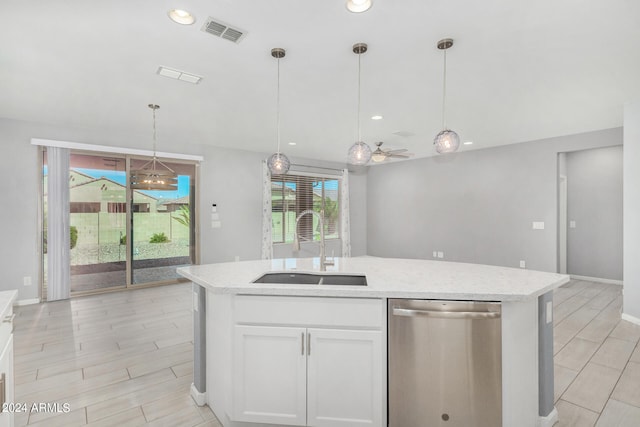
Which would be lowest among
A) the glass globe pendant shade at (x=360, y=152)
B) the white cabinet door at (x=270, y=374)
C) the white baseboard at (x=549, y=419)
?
the white baseboard at (x=549, y=419)

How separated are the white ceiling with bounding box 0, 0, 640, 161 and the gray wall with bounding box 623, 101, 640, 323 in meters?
0.31

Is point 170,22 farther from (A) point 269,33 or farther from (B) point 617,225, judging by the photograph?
(B) point 617,225

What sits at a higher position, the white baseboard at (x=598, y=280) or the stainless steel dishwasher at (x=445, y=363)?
the stainless steel dishwasher at (x=445, y=363)

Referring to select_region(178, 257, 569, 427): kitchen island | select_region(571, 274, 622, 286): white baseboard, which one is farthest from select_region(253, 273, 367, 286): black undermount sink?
select_region(571, 274, 622, 286): white baseboard

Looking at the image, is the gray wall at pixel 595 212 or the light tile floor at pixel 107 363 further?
the gray wall at pixel 595 212

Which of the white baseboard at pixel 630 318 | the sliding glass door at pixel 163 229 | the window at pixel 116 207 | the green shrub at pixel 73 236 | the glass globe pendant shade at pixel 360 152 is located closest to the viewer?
the glass globe pendant shade at pixel 360 152

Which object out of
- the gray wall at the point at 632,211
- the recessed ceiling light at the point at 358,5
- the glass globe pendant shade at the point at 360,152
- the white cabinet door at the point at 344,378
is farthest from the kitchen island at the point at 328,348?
the gray wall at the point at 632,211

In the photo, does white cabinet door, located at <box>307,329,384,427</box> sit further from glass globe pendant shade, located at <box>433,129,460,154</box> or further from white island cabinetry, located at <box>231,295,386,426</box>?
glass globe pendant shade, located at <box>433,129,460,154</box>

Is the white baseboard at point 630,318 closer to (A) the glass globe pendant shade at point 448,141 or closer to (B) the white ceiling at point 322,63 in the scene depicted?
(B) the white ceiling at point 322,63

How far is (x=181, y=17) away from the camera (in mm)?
2074

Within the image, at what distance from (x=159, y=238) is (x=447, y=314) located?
521 cm

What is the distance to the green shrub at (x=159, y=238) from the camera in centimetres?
548

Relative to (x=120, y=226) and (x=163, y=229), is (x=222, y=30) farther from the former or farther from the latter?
(x=163, y=229)

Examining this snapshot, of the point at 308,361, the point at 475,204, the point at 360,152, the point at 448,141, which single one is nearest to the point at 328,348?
the point at 308,361
